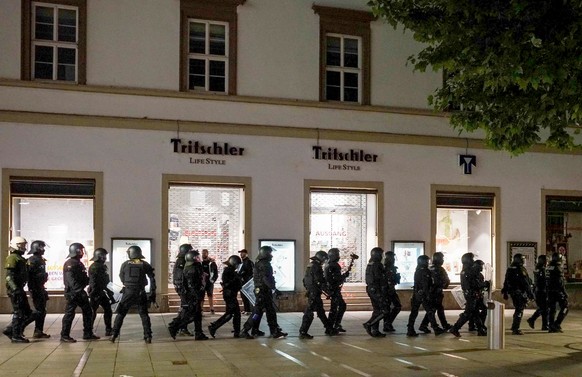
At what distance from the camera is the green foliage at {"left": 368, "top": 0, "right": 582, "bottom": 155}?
33.3 feet

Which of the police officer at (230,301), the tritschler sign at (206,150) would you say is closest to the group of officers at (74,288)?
the police officer at (230,301)

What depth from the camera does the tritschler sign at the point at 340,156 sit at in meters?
20.5

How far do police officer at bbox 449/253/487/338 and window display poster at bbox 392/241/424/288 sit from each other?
5.22 m

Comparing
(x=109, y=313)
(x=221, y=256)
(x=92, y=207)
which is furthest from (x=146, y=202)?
(x=109, y=313)

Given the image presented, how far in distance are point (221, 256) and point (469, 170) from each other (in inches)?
306

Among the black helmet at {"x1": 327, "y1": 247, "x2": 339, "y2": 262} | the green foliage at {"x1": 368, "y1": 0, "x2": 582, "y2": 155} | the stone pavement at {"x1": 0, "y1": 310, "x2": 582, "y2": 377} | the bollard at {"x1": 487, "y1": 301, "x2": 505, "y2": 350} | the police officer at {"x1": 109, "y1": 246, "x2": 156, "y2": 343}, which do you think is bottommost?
the stone pavement at {"x1": 0, "y1": 310, "x2": 582, "y2": 377}

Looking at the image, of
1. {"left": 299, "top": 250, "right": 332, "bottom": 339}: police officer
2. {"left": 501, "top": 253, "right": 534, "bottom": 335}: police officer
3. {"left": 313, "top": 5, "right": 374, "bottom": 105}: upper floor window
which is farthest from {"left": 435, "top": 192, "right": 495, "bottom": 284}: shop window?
{"left": 299, "top": 250, "right": 332, "bottom": 339}: police officer

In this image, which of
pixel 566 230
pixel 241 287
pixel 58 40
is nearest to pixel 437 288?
pixel 241 287

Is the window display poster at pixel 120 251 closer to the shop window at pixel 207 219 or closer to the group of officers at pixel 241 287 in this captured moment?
the shop window at pixel 207 219

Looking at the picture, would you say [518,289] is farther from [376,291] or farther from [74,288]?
[74,288]

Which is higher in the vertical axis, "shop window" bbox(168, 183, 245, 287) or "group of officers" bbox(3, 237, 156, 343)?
"shop window" bbox(168, 183, 245, 287)

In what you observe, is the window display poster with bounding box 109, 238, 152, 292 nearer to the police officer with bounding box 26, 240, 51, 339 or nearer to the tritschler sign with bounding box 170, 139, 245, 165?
the tritschler sign with bounding box 170, 139, 245, 165

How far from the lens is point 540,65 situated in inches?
388

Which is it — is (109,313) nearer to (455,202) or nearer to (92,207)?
(92,207)
